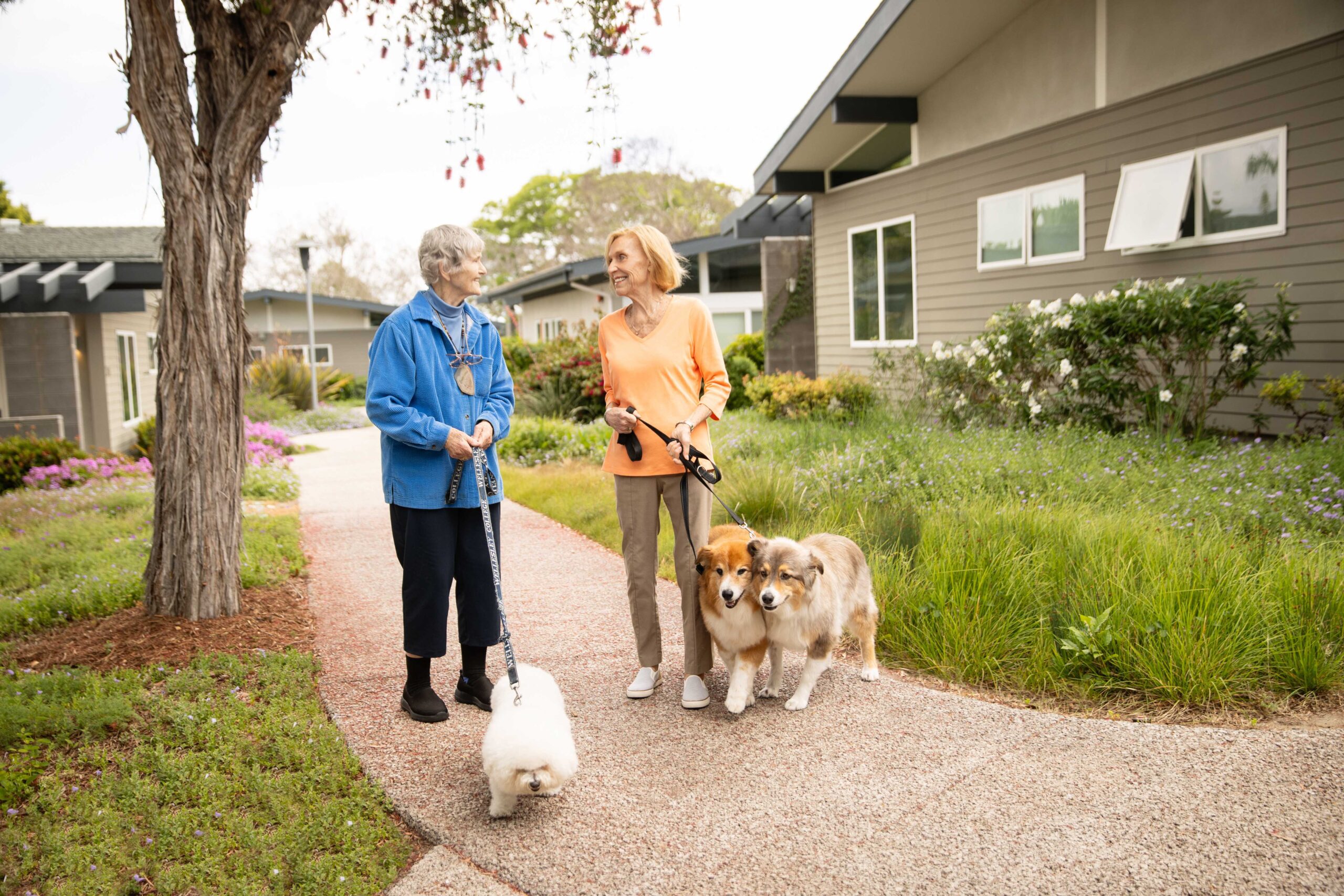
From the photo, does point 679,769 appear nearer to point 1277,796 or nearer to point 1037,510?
point 1277,796

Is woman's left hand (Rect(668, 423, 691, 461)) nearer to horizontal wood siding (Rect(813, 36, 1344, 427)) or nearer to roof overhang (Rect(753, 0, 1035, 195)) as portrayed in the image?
horizontal wood siding (Rect(813, 36, 1344, 427))

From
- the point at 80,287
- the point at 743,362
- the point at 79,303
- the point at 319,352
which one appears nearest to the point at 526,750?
the point at 80,287

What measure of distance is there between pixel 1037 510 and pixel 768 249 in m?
12.2

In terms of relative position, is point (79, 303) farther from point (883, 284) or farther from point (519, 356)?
point (883, 284)

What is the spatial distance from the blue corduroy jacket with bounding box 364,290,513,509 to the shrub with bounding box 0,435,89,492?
36.7 feet

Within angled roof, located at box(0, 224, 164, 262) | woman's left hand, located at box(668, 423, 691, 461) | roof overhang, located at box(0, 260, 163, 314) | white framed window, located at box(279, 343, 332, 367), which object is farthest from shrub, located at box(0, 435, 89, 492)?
white framed window, located at box(279, 343, 332, 367)

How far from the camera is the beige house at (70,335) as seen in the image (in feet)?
46.4

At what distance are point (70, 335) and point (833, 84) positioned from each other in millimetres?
12887

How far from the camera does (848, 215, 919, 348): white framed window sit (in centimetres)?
1375

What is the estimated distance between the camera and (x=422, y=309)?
3900mm

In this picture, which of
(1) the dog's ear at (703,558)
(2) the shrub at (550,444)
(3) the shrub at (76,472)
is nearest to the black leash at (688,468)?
(1) the dog's ear at (703,558)

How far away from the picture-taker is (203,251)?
16.7 feet

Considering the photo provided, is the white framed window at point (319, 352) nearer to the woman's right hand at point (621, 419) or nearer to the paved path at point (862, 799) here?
the woman's right hand at point (621, 419)

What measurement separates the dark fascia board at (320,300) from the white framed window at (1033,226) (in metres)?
25.1
